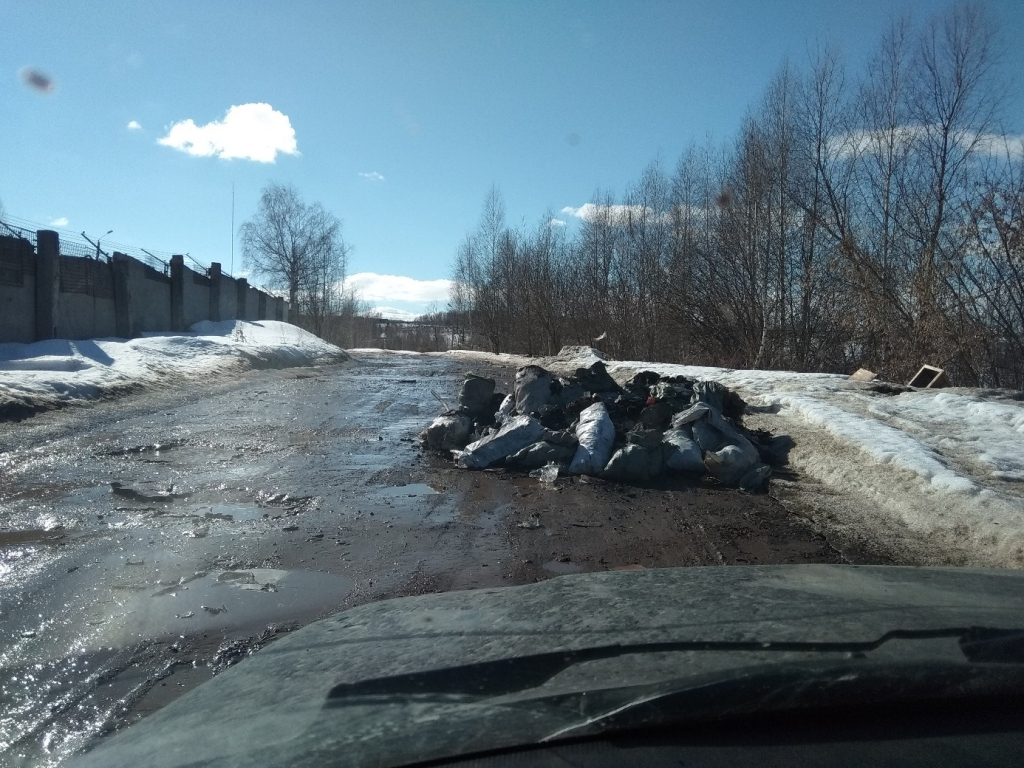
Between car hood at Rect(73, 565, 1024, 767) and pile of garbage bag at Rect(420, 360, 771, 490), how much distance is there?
5.56 meters

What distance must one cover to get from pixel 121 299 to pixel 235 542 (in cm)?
2108

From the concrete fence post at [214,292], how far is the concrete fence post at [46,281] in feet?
56.1

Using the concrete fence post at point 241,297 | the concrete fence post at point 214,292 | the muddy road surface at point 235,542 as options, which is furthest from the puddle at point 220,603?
the concrete fence post at point 241,297

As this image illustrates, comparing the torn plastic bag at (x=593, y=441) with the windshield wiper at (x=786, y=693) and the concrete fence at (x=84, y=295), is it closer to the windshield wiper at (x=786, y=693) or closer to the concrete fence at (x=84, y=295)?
the windshield wiper at (x=786, y=693)

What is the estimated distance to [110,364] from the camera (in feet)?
54.5

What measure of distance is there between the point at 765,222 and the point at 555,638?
20184mm

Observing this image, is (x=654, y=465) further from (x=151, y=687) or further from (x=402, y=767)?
(x=402, y=767)

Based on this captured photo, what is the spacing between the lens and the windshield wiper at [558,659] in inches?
66.4

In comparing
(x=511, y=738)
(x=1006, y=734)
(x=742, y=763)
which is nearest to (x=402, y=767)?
(x=511, y=738)

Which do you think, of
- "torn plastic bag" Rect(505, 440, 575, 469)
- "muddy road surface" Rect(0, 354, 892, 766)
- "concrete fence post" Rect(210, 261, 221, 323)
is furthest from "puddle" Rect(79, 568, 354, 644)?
"concrete fence post" Rect(210, 261, 221, 323)

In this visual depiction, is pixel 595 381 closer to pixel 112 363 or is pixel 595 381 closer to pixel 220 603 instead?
pixel 220 603

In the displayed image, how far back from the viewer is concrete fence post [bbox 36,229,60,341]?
18.8 metres

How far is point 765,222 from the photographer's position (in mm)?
20125

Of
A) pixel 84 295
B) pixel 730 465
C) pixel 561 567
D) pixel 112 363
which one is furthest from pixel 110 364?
pixel 561 567
